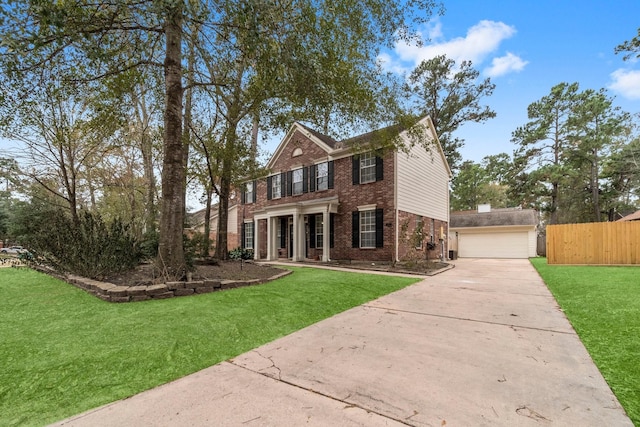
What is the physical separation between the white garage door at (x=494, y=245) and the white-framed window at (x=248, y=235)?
15.1 metres

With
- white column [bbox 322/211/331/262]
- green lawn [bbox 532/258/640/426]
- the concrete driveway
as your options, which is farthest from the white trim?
the concrete driveway

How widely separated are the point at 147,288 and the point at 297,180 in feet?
39.7

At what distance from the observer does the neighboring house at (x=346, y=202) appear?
13.5m

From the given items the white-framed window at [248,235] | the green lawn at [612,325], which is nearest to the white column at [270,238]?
the white-framed window at [248,235]

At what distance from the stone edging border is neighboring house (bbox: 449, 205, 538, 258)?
20435mm

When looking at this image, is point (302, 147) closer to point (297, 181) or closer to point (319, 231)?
point (297, 181)

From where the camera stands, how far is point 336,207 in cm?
1484

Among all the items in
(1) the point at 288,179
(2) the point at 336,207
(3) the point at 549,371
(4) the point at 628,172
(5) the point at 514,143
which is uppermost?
(5) the point at 514,143

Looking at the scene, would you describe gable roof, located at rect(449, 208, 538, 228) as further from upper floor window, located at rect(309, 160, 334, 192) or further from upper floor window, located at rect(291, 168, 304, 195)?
upper floor window, located at rect(291, 168, 304, 195)

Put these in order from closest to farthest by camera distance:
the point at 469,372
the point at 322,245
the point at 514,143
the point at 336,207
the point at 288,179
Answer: the point at 469,372, the point at 336,207, the point at 322,245, the point at 288,179, the point at 514,143

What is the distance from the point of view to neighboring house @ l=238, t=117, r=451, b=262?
13469mm

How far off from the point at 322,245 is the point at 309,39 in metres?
11.0

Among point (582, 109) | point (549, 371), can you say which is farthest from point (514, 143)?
point (549, 371)

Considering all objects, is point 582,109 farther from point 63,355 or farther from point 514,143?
point 63,355
